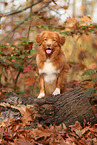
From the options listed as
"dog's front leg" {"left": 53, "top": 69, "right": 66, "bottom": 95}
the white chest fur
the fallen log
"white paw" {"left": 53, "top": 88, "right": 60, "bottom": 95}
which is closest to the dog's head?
the white chest fur

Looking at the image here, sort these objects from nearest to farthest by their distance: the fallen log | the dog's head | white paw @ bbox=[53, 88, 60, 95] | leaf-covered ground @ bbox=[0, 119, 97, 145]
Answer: leaf-covered ground @ bbox=[0, 119, 97, 145] → the fallen log → the dog's head → white paw @ bbox=[53, 88, 60, 95]

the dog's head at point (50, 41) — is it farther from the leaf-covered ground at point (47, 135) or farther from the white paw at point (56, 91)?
the leaf-covered ground at point (47, 135)

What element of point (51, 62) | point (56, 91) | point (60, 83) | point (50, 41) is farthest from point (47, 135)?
point (50, 41)

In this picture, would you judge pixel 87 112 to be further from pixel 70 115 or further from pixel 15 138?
Result: pixel 15 138

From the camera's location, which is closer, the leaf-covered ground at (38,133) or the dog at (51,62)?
the leaf-covered ground at (38,133)

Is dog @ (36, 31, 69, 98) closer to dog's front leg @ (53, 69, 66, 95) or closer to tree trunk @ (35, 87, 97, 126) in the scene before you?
dog's front leg @ (53, 69, 66, 95)

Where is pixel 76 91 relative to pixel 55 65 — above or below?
below

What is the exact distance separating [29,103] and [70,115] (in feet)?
2.67

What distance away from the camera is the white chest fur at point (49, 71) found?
3758 mm

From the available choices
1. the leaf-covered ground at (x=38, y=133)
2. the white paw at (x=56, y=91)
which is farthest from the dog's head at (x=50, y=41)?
the leaf-covered ground at (x=38, y=133)

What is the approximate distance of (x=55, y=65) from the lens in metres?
3.77

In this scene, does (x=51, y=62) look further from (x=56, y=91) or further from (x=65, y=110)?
(x=65, y=110)

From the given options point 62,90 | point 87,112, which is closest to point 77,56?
point 62,90

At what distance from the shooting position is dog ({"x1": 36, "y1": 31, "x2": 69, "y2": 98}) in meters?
3.66
